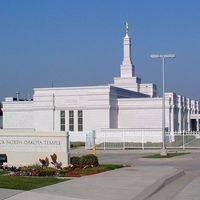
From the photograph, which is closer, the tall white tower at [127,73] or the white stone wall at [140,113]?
the white stone wall at [140,113]

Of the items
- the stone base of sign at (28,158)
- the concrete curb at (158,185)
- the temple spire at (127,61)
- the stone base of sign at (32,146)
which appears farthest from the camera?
the temple spire at (127,61)

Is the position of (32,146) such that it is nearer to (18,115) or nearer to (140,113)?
(140,113)

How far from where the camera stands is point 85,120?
70.6 meters

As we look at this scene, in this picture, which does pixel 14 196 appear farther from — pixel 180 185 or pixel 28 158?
pixel 28 158

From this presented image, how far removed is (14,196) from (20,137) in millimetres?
10878

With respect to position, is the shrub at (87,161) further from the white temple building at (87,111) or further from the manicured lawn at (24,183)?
the white temple building at (87,111)

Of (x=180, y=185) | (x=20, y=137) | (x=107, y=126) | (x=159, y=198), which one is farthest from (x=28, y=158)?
(x=107, y=126)

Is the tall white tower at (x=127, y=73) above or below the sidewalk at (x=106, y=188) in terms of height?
above

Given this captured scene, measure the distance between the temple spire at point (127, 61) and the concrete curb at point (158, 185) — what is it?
67.2 meters

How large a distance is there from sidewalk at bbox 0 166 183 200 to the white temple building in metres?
48.7

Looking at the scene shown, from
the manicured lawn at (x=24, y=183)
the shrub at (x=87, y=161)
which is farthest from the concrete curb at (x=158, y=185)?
the shrub at (x=87, y=161)

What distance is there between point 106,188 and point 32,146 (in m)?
8.84

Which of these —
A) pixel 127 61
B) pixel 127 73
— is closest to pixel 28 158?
pixel 127 73

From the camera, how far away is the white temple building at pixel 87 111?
70.2m
